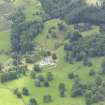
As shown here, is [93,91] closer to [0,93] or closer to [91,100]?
[91,100]

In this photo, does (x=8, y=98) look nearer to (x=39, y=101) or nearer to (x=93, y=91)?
(x=39, y=101)

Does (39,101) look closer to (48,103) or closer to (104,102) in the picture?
(48,103)

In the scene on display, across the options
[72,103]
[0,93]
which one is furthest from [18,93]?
[72,103]

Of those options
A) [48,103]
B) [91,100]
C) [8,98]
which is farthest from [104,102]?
[8,98]

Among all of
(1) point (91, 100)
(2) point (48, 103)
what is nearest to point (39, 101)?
(2) point (48, 103)

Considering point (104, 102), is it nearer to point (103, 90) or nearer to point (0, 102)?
point (103, 90)

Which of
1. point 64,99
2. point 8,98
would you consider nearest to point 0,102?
point 8,98
